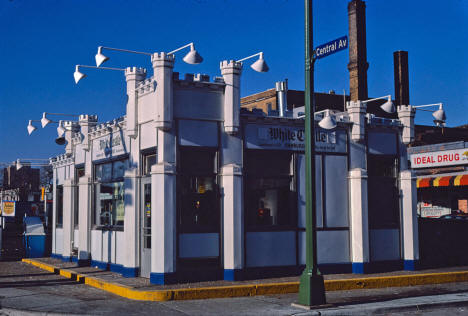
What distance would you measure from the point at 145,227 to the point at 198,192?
1.78 m

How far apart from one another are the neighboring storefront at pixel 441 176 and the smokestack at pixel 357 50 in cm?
659

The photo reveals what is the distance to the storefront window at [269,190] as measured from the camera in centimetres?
1443

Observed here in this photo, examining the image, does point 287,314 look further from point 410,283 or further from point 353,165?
point 353,165

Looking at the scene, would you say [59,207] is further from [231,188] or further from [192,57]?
[192,57]

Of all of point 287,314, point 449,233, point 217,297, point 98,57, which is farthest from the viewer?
point 449,233

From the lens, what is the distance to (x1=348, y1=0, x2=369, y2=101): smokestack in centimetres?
3925

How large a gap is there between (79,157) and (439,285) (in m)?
12.4

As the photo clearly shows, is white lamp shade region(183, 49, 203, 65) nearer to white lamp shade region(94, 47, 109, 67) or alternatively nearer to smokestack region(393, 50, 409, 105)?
white lamp shade region(94, 47, 109, 67)

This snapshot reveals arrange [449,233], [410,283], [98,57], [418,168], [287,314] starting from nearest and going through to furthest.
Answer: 1. [287,314]
2. [98,57]
3. [410,283]
4. [449,233]
5. [418,168]

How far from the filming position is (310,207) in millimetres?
10836

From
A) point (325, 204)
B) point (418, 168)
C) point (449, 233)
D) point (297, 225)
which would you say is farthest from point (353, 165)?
point (418, 168)

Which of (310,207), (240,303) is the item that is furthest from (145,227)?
(310,207)

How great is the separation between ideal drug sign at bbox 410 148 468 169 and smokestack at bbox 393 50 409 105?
37.7ft

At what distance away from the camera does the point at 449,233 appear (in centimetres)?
1844
